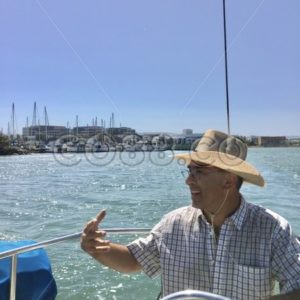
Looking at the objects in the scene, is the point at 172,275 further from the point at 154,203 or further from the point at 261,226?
the point at 154,203

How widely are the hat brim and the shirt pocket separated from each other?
37cm

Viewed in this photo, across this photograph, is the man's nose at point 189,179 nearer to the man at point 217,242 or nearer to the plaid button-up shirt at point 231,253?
the man at point 217,242

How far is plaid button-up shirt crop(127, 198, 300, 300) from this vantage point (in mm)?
1742

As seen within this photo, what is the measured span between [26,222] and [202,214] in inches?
409

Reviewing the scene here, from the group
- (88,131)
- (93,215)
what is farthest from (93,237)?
(88,131)

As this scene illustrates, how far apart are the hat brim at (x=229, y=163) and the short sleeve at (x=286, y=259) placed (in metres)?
0.25

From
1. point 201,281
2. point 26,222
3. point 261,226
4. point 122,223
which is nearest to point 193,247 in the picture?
point 201,281

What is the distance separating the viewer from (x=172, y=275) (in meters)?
1.89

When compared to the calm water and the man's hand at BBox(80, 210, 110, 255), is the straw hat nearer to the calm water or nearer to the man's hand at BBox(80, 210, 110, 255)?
the man's hand at BBox(80, 210, 110, 255)

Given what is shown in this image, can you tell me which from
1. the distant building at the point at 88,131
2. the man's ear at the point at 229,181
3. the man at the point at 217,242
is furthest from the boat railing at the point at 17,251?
the distant building at the point at 88,131

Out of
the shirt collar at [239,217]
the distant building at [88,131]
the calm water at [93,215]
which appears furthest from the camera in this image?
the distant building at [88,131]

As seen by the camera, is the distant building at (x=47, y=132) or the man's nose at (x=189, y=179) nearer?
the man's nose at (x=189, y=179)

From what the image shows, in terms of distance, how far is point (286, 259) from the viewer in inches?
67.4

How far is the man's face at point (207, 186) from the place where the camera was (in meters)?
1.90
